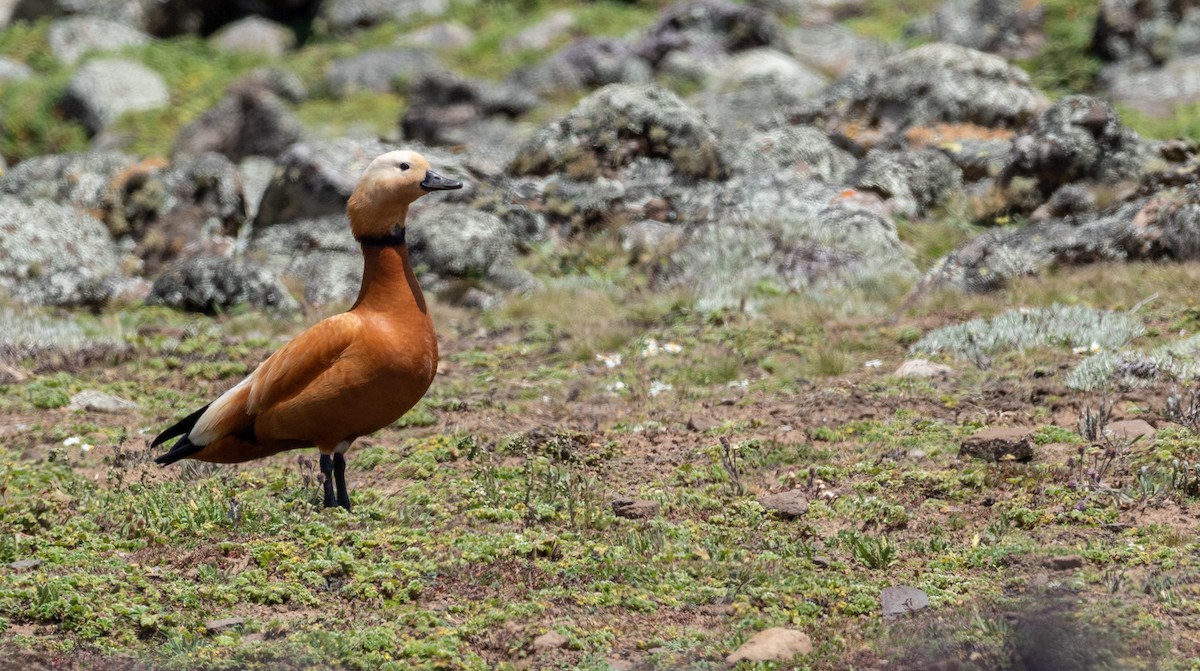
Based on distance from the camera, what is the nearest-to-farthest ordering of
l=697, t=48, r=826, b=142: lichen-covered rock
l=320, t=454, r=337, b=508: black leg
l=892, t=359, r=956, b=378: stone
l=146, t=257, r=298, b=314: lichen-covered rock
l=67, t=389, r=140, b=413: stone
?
l=320, t=454, r=337, b=508: black leg < l=892, t=359, r=956, b=378: stone < l=67, t=389, r=140, b=413: stone < l=146, t=257, r=298, b=314: lichen-covered rock < l=697, t=48, r=826, b=142: lichen-covered rock

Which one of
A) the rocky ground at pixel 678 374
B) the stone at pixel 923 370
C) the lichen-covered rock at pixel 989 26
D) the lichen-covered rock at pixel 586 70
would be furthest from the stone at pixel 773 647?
the lichen-covered rock at pixel 586 70

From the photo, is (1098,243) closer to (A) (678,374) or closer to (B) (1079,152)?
(B) (1079,152)

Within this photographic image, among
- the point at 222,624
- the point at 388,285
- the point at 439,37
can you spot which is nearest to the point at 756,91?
the point at 439,37

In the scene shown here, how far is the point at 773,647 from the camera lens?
4.73 m

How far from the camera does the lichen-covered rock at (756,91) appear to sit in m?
18.6

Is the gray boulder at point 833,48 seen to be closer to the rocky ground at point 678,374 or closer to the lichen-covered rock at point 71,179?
the rocky ground at point 678,374

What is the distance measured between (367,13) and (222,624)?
25759 millimetres

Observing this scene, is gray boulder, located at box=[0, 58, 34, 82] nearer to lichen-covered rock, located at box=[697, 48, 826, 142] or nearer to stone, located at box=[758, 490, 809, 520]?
lichen-covered rock, located at box=[697, 48, 826, 142]

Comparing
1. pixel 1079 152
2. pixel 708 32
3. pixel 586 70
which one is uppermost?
pixel 1079 152

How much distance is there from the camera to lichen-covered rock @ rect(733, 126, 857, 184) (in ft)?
47.8

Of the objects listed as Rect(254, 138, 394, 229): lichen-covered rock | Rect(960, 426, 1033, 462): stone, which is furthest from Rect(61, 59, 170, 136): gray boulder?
Rect(960, 426, 1033, 462): stone

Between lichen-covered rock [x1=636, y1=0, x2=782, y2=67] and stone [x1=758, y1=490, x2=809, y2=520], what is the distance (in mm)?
16953

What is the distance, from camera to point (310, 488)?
6.79 metres

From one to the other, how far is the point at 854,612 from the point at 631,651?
0.92 metres
